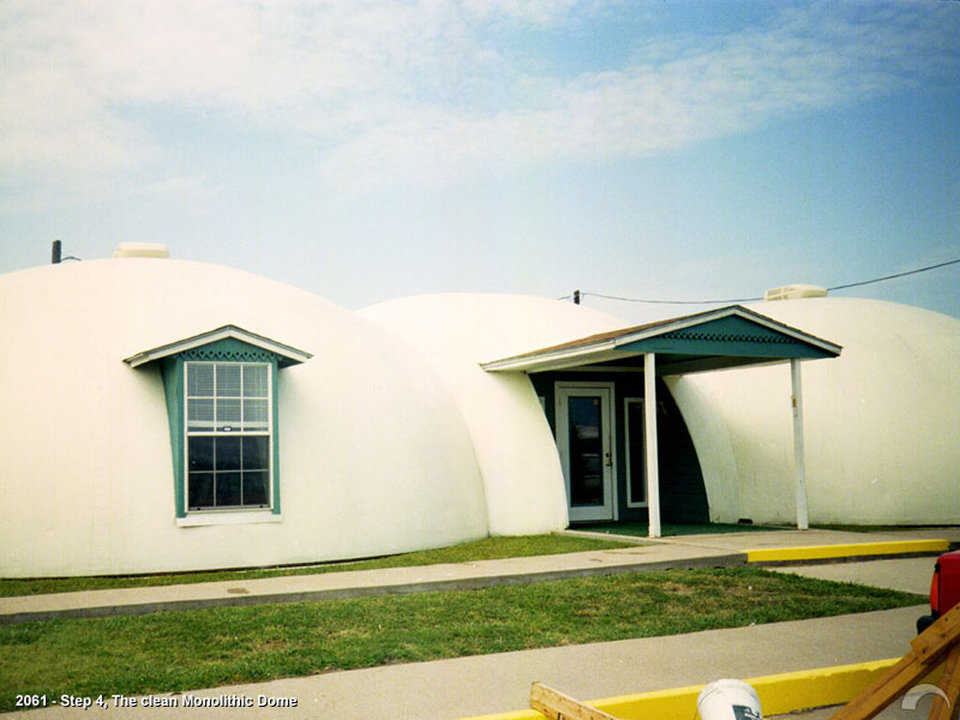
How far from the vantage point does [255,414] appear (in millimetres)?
10453

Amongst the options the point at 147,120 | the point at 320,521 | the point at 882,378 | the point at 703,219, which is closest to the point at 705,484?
the point at 882,378

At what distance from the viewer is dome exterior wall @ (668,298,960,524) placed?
49.8 feet

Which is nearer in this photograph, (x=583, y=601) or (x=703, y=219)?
(x=583, y=601)

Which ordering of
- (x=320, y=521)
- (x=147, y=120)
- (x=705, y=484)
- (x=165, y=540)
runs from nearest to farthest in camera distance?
(x=147, y=120)
(x=165, y=540)
(x=320, y=521)
(x=705, y=484)

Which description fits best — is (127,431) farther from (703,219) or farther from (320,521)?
(703,219)

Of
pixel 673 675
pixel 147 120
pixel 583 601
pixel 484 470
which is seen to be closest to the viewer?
pixel 673 675

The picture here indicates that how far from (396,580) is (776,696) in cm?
425

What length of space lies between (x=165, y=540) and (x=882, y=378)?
12.4 meters

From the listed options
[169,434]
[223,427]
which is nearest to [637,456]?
[223,427]

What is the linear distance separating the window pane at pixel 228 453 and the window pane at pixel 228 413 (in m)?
0.16

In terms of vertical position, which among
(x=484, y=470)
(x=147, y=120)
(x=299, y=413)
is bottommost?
(x=484, y=470)

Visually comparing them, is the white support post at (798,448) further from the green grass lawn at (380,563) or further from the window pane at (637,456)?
the green grass lawn at (380,563)

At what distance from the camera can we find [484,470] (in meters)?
14.0

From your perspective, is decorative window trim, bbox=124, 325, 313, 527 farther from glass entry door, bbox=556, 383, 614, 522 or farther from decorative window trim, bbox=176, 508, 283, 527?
glass entry door, bbox=556, 383, 614, 522
